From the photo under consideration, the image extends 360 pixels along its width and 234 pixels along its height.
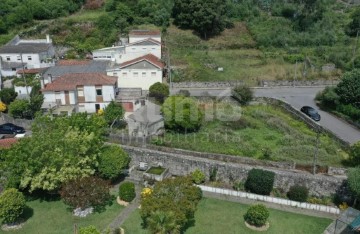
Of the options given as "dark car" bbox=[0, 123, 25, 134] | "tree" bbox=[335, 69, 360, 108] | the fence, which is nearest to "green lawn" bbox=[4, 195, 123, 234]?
the fence

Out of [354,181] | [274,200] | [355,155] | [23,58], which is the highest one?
[23,58]

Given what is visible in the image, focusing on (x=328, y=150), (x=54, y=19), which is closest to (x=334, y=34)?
(x=328, y=150)

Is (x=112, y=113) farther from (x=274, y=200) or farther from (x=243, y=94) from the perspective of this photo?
(x=274, y=200)

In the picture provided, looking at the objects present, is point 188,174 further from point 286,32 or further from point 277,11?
point 277,11

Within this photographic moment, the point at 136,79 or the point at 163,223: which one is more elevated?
the point at 136,79

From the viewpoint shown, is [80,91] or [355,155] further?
[80,91]

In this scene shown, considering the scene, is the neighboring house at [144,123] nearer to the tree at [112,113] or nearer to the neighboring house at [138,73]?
the tree at [112,113]

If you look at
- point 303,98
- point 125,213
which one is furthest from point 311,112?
point 125,213
